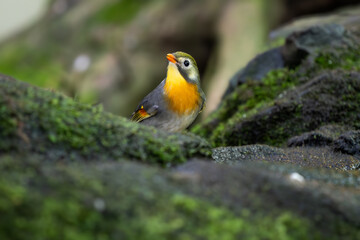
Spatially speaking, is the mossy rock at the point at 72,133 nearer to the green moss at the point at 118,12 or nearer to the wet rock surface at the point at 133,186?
the wet rock surface at the point at 133,186

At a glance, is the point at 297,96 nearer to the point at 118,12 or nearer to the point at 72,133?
the point at 72,133

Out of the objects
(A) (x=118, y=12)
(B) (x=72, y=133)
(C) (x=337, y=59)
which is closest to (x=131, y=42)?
(A) (x=118, y=12)

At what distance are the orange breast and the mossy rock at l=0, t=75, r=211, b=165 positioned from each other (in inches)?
61.5

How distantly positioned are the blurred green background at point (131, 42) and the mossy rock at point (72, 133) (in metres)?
8.45

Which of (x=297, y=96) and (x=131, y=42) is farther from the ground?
(x=131, y=42)

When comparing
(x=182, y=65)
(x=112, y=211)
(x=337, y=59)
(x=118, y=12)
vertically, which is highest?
(x=118, y=12)

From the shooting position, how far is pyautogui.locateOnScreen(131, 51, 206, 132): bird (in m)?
4.59

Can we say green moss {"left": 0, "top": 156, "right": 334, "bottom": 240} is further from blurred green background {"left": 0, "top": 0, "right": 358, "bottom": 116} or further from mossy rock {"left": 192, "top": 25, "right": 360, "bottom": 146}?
blurred green background {"left": 0, "top": 0, "right": 358, "bottom": 116}

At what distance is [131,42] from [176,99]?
28.5 ft

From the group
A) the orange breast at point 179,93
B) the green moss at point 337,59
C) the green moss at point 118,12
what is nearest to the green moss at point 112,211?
the orange breast at point 179,93

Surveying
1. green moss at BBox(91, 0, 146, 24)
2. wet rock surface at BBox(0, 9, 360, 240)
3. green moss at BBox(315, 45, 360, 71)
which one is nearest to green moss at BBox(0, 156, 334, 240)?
wet rock surface at BBox(0, 9, 360, 240)

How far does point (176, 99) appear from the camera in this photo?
4.57 m

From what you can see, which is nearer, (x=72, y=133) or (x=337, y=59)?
(x=72, y=133)

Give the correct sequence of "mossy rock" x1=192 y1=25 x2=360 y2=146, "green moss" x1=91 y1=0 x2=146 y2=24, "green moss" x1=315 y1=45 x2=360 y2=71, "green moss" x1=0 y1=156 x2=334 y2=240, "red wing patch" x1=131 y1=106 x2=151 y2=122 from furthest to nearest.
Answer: "green moss" x1=91 y1=0 x2=146 y2=24, "green moss" x1=315 y1=45 x2=360 y2=71, "mossy rock" x1=192 y1=25 x2=360 y2=146, "red wing patch" x1=131 y1=106 x2=151 y2=122, "green moss" x1=0 y1=156 x2=334 y2=240
